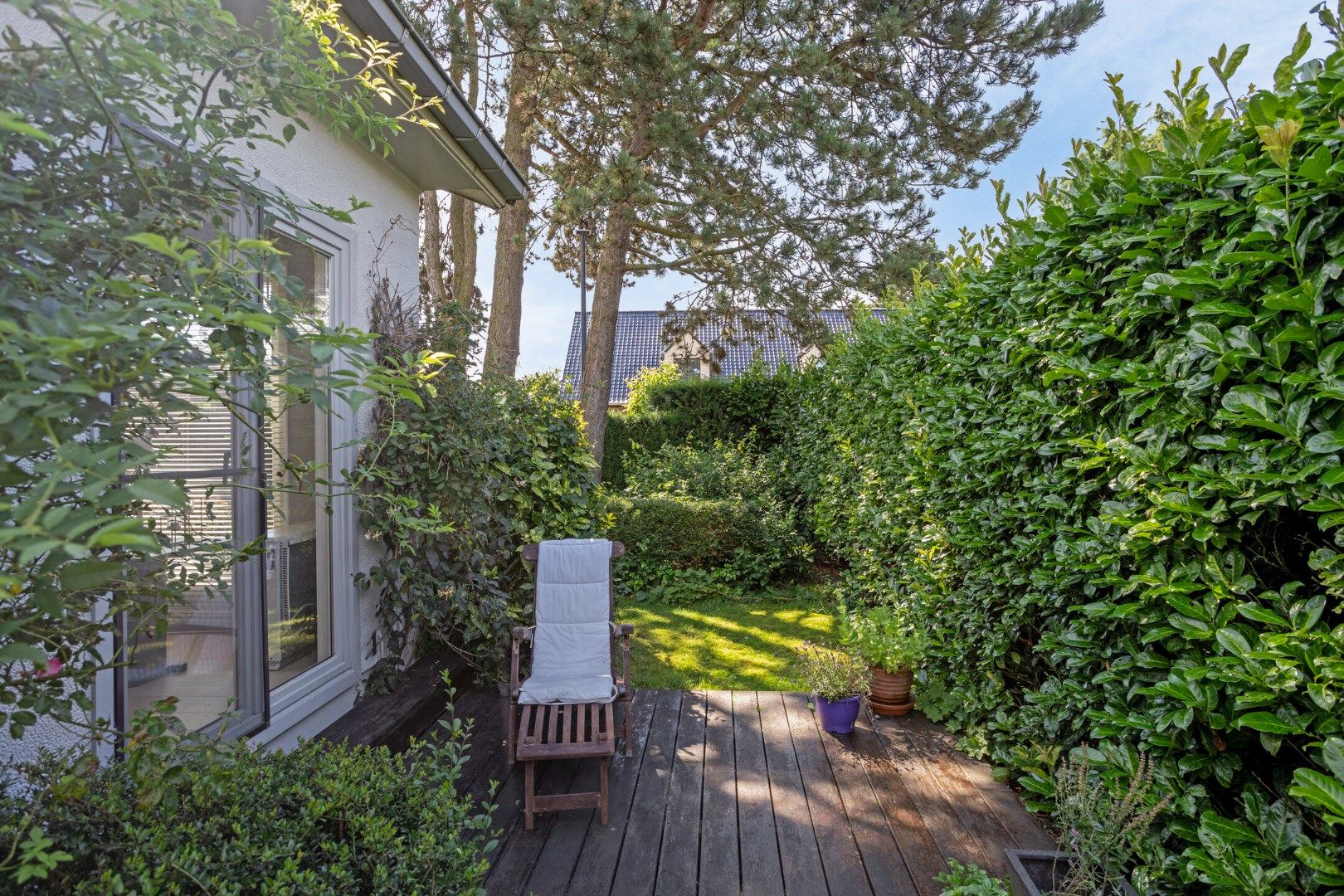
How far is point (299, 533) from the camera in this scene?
3461 mm

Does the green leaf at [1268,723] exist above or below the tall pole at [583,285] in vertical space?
below

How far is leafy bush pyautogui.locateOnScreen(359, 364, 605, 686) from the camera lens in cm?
396

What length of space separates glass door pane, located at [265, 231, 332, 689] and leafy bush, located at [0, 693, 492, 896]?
1.23 meters

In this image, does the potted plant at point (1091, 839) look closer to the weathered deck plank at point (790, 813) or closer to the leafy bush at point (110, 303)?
the weathered deck plank at point (790, 813)

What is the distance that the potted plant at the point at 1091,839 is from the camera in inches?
80.4

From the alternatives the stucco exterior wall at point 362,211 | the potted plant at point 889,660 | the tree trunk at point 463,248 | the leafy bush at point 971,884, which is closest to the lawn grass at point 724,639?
the potted plant at point 889,660

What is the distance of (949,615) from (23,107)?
156 inches

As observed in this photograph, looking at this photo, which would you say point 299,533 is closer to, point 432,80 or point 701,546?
point 432,80

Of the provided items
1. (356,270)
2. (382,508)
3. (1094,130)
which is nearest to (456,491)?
(382,508)

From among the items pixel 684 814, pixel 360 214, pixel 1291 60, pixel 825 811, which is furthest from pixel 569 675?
pixel 1291 60

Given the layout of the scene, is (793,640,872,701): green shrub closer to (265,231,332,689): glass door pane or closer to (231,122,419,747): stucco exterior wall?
(231,122,419,747): stucco exterior wall

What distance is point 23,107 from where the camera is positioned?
4.06 feet

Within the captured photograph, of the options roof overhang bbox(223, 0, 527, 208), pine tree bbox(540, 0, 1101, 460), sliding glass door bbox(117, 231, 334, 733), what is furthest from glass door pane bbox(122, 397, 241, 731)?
pine tree bbox(540, 0, 1101, 460)

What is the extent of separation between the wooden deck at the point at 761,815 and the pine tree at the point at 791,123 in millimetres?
6225
